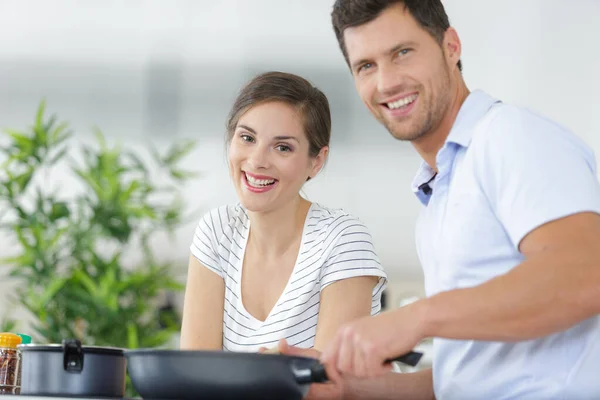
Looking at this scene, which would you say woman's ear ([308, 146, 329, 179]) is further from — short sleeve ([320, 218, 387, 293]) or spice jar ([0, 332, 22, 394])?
spice jar ([0, 332, 22, 394])

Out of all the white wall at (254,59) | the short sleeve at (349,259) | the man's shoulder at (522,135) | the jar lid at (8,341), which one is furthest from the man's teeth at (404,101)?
the white wall at (254,59)

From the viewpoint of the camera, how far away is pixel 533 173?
1.29 meters

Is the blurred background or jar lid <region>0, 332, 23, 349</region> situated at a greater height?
the blurred background

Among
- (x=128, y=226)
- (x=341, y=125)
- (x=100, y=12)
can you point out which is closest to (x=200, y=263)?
(x=128, y=226)

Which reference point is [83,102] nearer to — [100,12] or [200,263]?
[100,12]

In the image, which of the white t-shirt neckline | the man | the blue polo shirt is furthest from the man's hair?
the white t-shirt neckline

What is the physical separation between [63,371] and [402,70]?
0.86 m

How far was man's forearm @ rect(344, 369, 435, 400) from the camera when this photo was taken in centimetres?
167

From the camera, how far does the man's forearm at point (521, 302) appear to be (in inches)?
47.7

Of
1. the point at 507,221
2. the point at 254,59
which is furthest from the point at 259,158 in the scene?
the point at 254,59

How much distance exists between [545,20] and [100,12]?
8.27ft

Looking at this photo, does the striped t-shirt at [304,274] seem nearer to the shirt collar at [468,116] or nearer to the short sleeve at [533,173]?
the shirt collar at [468,116]

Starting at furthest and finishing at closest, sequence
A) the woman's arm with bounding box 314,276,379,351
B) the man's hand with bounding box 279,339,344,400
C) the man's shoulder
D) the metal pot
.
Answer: the woman's arm with bounding box 314,276,379,351, the man's hand with bounding box 279,339,344,400, the metal pot, the man's shoulder

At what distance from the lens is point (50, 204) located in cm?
416
